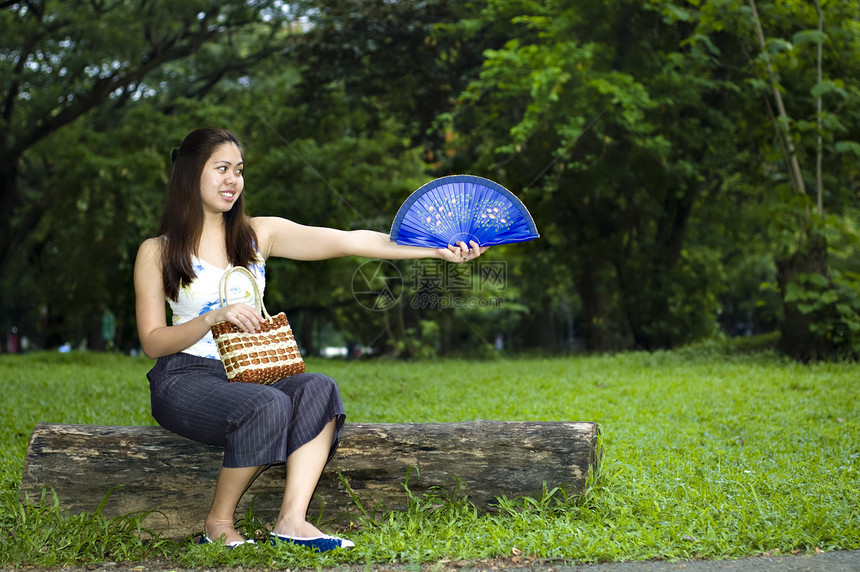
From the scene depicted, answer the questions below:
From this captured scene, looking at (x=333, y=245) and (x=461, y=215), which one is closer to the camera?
(x=461, y=215)

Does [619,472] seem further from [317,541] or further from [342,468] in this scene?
[317,541]

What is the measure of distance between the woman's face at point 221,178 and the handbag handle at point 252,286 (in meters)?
0.31

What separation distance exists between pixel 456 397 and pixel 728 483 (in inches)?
148

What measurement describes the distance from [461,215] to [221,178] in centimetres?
99

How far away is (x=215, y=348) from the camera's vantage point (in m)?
3.28

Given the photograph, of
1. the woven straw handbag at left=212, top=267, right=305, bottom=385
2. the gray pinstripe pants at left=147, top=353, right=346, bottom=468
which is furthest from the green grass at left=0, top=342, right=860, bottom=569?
the woven straw handbag at left=212, top=267, right=305, bottom=385

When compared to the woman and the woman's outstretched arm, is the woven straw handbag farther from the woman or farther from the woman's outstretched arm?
the woman's outstretched arm

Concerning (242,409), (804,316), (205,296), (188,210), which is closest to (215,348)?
(205,296)

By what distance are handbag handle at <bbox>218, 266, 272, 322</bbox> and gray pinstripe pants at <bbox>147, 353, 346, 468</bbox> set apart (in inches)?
11.4

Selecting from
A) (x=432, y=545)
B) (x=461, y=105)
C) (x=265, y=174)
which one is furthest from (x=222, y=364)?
(x=265, y=174)

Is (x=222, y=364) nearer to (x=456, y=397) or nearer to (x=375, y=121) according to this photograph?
(x=456, y=397)

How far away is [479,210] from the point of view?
3318 mm

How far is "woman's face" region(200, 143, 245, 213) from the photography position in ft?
10.7

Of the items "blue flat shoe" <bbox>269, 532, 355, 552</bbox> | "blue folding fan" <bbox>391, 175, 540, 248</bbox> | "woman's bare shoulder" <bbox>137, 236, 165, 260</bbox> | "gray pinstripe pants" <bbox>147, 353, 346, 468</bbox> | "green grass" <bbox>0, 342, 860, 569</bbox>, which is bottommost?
"green grass" <bbox>0, 342, 860, 569</bbox>
